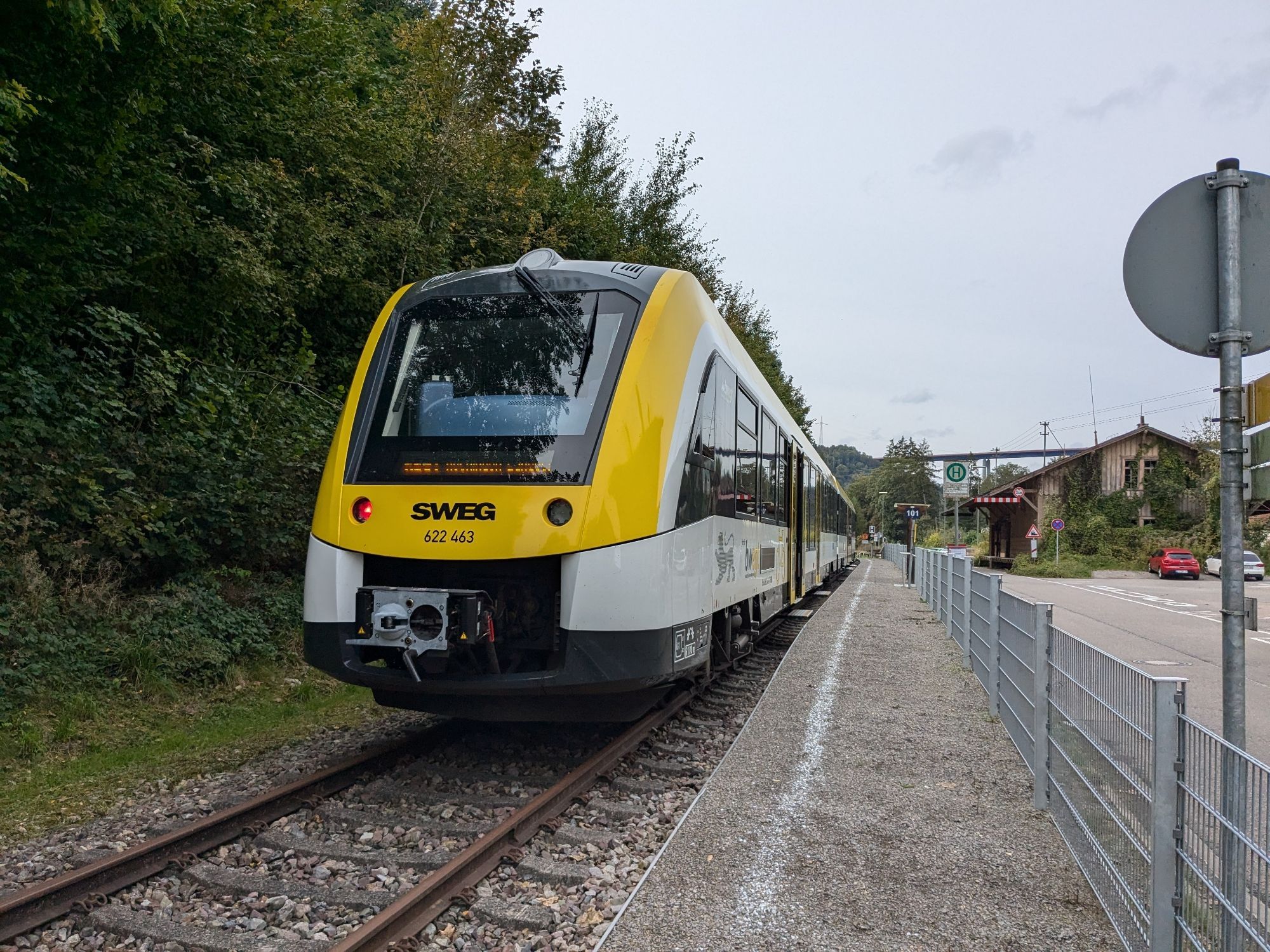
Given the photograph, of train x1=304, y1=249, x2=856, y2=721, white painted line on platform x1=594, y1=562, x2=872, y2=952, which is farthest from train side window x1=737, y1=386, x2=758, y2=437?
white painted line on platform x1=594, y1=562, x2=872, y2=952

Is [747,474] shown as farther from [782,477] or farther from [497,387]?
[497,387]

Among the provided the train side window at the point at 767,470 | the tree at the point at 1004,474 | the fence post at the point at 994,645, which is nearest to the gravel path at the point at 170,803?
the train side window at the point at 767,470

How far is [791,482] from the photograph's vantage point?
11.5m

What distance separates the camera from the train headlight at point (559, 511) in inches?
199

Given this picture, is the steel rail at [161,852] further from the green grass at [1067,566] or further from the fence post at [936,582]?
the green grass at [1067,566]

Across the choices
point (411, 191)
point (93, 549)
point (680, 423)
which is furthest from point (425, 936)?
point (411, 191)

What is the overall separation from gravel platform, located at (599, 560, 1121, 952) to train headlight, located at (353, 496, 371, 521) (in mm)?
2462

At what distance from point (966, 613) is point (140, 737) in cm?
811

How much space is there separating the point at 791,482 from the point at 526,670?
6744mm

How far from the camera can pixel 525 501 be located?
16.7 ft

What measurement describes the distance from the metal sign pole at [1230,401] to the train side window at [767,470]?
5.11 m

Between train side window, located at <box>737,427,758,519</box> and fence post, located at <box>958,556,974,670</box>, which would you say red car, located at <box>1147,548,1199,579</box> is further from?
train side window, located at <box>737,427,758,519</box>

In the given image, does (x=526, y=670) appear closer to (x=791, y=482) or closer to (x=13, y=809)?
(x=13, y=809)

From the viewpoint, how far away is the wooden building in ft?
145
